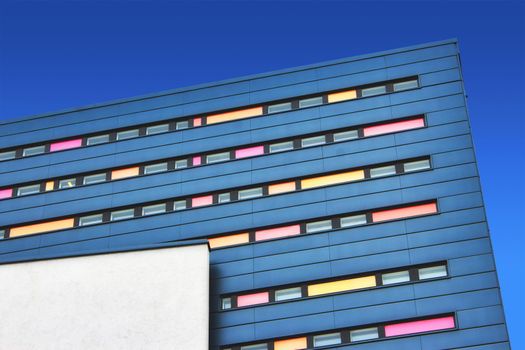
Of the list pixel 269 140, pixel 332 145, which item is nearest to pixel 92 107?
pixel 269 140

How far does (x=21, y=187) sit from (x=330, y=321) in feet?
73.3

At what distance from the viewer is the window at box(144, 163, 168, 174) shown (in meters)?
51.8

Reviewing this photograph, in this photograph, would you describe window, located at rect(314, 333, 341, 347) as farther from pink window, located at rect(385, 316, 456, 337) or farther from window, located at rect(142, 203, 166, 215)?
window, located at rect(142, 203, 166, 215)

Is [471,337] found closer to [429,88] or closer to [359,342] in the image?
[359,342]

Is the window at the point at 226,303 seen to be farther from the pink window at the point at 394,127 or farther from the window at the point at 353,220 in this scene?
the pink window at the point at 394,127

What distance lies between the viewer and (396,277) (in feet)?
143

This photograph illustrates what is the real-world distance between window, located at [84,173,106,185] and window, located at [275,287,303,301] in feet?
46.7

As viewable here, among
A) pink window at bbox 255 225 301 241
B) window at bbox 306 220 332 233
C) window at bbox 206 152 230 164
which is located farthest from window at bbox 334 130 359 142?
window at bbox 206 152 230 164

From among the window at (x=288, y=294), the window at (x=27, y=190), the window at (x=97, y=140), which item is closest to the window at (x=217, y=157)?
the window at (x=97, y=140)

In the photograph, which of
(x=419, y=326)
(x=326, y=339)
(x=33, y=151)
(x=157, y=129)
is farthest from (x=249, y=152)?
(x=419, y=326)

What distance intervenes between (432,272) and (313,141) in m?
11.0

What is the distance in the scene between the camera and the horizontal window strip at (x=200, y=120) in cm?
5088

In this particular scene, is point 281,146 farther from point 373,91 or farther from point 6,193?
point 6,193

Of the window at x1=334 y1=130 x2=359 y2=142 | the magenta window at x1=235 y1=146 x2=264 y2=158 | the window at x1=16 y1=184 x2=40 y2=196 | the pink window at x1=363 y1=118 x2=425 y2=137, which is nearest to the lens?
the pink window at x1=363 y1=118 x2=425 y2=137
